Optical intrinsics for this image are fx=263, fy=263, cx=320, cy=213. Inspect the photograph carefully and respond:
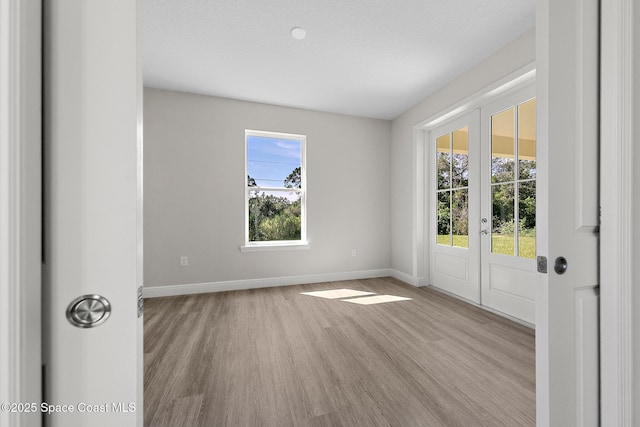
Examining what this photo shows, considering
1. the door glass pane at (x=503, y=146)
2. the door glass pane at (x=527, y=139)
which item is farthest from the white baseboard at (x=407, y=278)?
the door glass pane at (x=527, y=139)

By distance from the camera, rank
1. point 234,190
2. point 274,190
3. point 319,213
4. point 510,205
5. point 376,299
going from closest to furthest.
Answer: point 510,205
point 376,299
point 234,190
point 274,190
point 319,213

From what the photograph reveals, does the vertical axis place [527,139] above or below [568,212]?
above

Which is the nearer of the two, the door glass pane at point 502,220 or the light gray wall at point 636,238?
the light gray wall at point 636,238

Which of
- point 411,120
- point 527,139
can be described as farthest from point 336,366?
point 411,120

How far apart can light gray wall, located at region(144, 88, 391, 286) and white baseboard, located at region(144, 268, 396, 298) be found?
0.06 metres

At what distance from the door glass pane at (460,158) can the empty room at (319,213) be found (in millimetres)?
24

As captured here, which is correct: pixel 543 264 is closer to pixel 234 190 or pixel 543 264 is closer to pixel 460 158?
pixel 460 158

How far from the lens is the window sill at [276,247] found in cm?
363

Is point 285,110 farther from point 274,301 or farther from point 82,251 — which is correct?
point 82,251

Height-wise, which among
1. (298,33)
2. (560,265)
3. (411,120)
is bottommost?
(560,265)

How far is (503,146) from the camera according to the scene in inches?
104

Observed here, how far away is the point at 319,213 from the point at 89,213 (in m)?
3.57

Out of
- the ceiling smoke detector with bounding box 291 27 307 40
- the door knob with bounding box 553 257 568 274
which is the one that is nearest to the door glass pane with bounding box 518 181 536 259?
the door knob with bounding box 553 257 568 274

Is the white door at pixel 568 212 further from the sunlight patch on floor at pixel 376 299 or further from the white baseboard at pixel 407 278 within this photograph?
the white baseboard at pixel 407 278
